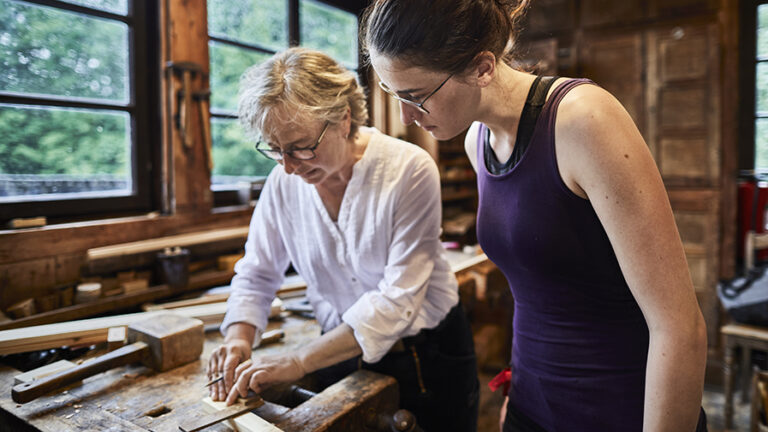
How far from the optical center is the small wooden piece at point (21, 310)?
200cm

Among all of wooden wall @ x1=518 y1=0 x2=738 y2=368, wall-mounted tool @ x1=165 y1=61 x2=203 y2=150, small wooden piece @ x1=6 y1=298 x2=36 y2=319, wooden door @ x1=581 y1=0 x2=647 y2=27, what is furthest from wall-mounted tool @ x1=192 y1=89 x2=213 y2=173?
wooden door @ x1=581 y1=0 x2=647 y2=27

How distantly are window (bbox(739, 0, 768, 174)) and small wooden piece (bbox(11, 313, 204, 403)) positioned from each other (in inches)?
185

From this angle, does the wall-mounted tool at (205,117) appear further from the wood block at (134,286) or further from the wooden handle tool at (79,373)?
the wooden handle tool at (79,373)

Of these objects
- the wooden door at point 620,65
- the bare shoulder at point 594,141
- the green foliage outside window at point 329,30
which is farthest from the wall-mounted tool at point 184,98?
the wooden door at point 620,65

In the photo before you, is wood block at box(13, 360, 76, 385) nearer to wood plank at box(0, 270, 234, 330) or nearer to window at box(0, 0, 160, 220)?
wood plank at box(0, 270, 234, 330)

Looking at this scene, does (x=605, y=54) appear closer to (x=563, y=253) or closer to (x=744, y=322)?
(x=744, y=322)

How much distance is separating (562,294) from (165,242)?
2.11m

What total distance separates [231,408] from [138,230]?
1608 millimetres

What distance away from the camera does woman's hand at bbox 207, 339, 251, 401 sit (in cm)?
135

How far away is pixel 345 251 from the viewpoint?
1.58 meters

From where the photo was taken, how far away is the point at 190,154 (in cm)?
284

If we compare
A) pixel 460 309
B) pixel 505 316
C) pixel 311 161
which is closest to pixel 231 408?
pixel 311 161

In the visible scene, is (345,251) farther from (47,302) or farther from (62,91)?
(62,91)

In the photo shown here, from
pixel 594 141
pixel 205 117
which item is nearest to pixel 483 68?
pixel 594 141
